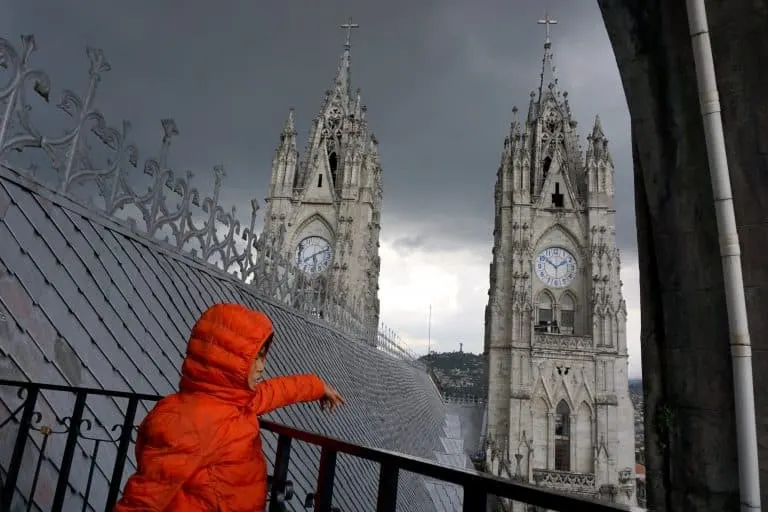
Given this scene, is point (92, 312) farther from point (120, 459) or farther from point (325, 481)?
point (325, 481)

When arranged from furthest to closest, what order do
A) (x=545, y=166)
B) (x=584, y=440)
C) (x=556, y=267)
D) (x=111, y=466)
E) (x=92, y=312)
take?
1. (x=545, y=166)
2. (x=556, y=267)
3. (x=584, y=440)
4. (x=92, y=312)
5. (x=111, y=466)

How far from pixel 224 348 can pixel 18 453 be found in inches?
83.9

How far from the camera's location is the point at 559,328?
34719mm

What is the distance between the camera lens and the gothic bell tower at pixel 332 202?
34688mm

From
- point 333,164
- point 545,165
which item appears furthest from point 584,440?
point 333,164

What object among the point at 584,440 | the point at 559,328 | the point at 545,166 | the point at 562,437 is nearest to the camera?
the point at 584,440

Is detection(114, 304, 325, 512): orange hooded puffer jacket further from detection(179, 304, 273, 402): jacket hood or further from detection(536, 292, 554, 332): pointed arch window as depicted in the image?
detection(536, 292, 554, 332): pointed arch window

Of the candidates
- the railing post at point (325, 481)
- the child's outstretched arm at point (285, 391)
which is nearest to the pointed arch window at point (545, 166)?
the child's outstretched arm at point (285, 391)

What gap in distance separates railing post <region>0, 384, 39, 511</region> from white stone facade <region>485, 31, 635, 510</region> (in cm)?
3038

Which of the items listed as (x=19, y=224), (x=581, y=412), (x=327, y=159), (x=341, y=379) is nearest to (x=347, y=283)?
(x=327, y=159)

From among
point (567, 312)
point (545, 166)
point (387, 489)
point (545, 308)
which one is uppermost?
point (545, 166)

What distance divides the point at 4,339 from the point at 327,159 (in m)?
35.3

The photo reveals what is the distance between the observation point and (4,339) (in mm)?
3477

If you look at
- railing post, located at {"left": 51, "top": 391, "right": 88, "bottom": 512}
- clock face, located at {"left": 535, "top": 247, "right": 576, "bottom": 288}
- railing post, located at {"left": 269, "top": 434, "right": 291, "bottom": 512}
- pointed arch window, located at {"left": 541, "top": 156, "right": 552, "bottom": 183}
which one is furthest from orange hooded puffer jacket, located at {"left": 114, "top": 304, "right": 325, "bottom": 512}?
pointed arch window, located at {"left": 541, "top": 156, "right": 552, "bottom": 183}
